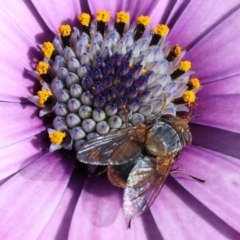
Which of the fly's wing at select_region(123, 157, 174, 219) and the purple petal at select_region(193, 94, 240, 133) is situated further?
the purple petal at select_region(193, 94, 240, 133)

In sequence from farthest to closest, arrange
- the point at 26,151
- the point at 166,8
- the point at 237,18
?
the point at 166,8 → the point at 237,18 → the point at 26,151

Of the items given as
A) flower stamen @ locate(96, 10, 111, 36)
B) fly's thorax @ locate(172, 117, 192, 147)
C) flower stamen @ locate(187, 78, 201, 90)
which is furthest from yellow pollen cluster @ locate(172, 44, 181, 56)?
fly's thorax @ locate(172, 117, 192, 147)

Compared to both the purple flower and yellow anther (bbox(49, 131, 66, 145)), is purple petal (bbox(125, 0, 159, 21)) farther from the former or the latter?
yellow anther (bbox(49, 131, 66, 145))

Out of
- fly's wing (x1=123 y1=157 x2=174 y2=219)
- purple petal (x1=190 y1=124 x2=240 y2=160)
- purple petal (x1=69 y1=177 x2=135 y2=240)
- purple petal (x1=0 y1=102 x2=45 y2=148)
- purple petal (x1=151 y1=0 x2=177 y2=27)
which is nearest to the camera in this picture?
fly's wing (x1=123 y1=157 x2=174 y2=219)

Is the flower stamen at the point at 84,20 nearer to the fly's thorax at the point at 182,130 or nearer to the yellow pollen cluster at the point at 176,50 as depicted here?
the yellow pollen cluster at the point at 176,50

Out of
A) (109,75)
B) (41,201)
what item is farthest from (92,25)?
(41,201)

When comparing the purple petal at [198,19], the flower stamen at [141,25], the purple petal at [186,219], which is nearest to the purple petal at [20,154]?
the purple petal at [186,219]

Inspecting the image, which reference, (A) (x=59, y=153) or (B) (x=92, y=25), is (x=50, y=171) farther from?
(B) (x=92, y=25)
